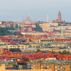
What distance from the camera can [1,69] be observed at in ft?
71.8

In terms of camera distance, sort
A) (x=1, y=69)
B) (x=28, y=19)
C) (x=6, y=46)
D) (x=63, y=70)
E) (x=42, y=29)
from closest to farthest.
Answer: (x=1, y=69) → (x=63, y=70) → (x=6, y=46) → (x=42, y=29) → (x=28, y=19)

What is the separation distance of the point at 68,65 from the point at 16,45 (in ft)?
72.4

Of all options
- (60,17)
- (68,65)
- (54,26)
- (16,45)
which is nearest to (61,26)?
(54,26)

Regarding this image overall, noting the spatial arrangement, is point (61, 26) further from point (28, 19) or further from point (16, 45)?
point (16, 45)

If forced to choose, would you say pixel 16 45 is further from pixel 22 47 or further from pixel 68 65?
pixel 68 65

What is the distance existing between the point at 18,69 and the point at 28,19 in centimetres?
7980

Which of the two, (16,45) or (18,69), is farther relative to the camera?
(16,45)

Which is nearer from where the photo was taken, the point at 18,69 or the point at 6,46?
the point at 18,69

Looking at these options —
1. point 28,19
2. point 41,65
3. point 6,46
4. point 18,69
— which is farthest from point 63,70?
point 28,19

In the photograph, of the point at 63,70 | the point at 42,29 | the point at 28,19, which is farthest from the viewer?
the point at 28,19

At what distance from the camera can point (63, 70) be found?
2488cm

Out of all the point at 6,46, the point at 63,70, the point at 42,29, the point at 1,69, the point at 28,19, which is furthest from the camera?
the point at 28,19

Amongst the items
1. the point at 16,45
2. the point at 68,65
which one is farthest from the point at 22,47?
the point at 68,65

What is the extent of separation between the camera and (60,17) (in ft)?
335
